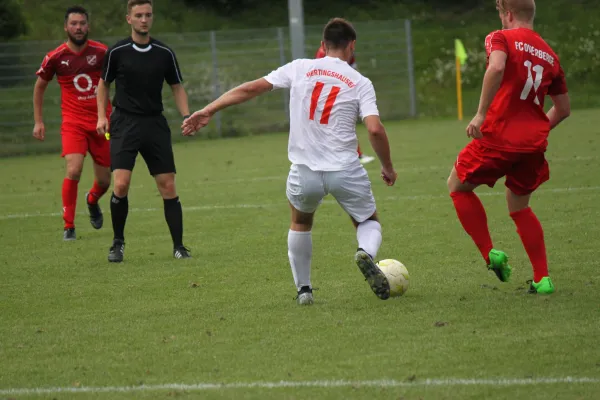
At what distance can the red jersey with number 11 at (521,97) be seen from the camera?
6.48 meters

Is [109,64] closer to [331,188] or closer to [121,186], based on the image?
[121,186]

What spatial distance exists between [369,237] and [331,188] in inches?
15.1

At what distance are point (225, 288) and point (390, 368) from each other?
2.70 meters

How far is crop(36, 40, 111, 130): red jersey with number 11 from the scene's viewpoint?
10617mm

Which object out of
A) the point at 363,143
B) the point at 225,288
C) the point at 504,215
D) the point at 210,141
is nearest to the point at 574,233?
the point at 504,215

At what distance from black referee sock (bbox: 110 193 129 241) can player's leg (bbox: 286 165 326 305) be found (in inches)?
107

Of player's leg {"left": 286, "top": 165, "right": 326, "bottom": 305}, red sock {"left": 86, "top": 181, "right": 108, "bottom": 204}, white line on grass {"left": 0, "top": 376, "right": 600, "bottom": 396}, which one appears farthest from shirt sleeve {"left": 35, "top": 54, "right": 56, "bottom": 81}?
white line on grass {"left": 0, "top": 376, "right": 600, "bottom": 396}

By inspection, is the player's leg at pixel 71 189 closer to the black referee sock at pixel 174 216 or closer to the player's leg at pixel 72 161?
the player's leg at pixel 72 161

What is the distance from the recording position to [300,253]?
22.0 ft

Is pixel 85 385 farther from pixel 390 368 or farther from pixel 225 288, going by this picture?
pixel 225 288

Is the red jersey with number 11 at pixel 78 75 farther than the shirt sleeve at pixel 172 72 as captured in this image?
Yes

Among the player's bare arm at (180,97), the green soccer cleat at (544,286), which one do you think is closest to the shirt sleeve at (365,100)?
the green soccer cleat at (544,286)

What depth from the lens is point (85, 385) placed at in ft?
16.4

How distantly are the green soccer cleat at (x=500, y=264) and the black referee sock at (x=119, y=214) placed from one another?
3.55 metres
